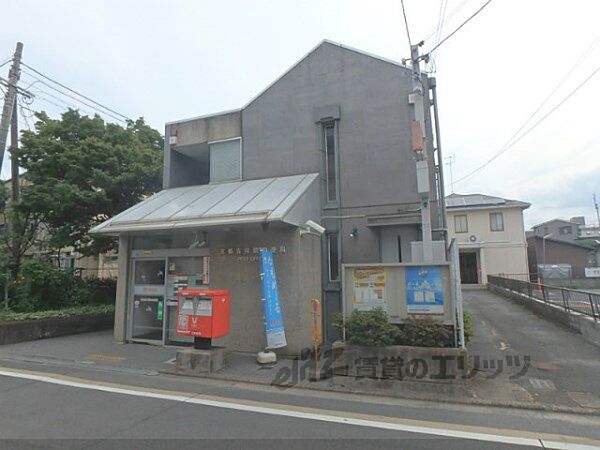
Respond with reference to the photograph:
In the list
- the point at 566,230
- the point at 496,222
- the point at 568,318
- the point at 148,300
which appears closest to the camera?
the point at 148,300

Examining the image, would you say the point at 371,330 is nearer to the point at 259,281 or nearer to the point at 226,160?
the point at 259,281

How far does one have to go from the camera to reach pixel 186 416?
18.2ft

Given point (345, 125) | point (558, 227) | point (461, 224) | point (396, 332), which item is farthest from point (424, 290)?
point (558, 227)

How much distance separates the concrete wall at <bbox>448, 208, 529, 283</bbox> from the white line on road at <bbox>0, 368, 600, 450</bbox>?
26742 mm

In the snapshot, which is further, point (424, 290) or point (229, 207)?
point (229, 207)

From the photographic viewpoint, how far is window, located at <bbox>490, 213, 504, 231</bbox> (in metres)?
30.8

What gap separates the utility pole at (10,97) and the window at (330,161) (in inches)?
423

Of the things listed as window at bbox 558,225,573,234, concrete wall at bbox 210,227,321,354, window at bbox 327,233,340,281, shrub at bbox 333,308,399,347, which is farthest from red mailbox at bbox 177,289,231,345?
window at bbox 558,225,573,234

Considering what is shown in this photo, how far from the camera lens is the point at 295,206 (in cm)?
906

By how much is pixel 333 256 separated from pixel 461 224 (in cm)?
2355

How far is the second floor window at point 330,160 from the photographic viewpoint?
11133 millimetres

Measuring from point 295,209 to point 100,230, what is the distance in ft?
17.4

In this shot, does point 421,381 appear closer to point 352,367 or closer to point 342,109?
point 352,367

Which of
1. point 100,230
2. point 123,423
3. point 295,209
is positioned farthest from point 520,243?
point 123,423
